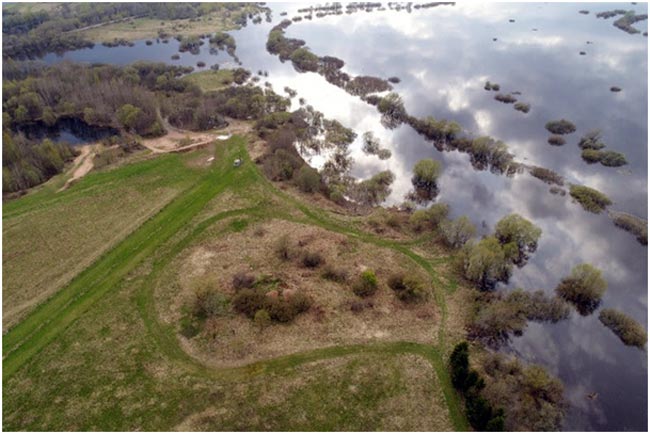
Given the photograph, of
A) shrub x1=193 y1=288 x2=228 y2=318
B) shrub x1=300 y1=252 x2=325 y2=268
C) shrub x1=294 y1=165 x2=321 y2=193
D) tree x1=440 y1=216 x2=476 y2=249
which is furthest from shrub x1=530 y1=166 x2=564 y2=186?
shrub x1=193 y1=288 x2=228 y2=318

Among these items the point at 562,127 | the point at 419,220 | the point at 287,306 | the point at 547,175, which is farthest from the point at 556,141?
the point at 287,306

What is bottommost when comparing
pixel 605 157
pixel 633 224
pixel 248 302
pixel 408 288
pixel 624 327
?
pixel 624 327

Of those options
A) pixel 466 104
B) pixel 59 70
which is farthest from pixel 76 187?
pixel 466 104

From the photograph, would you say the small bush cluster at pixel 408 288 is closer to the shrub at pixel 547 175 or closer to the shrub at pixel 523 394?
the shrub at pixel 523 394

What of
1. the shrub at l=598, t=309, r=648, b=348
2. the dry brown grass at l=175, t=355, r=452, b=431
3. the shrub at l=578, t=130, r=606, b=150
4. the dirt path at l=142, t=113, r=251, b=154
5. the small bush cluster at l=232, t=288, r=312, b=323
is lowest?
the shrub at l=598, t=309, r=648, b=348

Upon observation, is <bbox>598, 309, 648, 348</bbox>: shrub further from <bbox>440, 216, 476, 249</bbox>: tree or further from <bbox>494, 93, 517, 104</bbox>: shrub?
<bbox>494, 93, 517, 104</bbox>: shrub

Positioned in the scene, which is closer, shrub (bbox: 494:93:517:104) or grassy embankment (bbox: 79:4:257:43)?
shrub (bbox: 494:93:517:104)

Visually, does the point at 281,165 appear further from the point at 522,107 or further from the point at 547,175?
the point at 522,107
